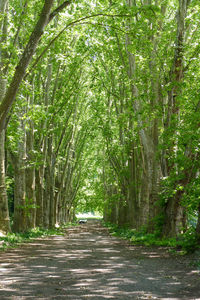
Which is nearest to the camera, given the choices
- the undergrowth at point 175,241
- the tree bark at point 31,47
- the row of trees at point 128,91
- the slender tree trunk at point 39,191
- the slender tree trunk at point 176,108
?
the tree bark at point 31,47

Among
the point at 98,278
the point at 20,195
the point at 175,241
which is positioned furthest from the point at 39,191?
the point at 98,278

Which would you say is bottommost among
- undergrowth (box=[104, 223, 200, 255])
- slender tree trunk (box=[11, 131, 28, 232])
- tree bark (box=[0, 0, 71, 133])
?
undergrowth (box=[104, 223, 200, 255])

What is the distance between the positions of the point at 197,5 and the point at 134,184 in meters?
11.4

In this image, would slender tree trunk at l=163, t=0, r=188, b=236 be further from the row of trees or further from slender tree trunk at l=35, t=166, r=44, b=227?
slender tree trunk at l=35, t=166, r=44, b=227

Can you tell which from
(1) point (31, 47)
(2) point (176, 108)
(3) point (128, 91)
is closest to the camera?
(1) point (31, 47)

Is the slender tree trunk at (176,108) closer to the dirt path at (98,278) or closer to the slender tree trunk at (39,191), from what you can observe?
the dirt path at (98,278)

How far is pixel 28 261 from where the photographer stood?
9.59 metres

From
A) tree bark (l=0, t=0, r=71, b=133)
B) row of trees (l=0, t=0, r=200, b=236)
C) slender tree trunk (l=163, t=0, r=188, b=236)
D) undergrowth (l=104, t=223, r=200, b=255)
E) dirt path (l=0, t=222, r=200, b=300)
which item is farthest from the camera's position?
slender tree trunk (l=163, t=0, r=188, b=236)

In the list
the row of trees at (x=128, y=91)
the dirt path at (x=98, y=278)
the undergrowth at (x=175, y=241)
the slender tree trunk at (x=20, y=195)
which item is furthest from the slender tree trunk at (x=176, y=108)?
Result: the slender tree trunk at (x=20, y=195)

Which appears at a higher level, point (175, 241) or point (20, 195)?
point (20, 195)

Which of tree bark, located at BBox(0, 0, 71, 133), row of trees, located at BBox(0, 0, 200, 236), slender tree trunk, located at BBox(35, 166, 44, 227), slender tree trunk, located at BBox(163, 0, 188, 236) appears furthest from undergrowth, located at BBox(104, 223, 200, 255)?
slender tree trunk, located at BBox(35, 166, 44, 227)

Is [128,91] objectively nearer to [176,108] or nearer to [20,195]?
[176,108]

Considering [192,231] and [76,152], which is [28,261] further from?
[76,152]

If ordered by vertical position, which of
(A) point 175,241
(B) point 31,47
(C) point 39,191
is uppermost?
(B) point 31,47
